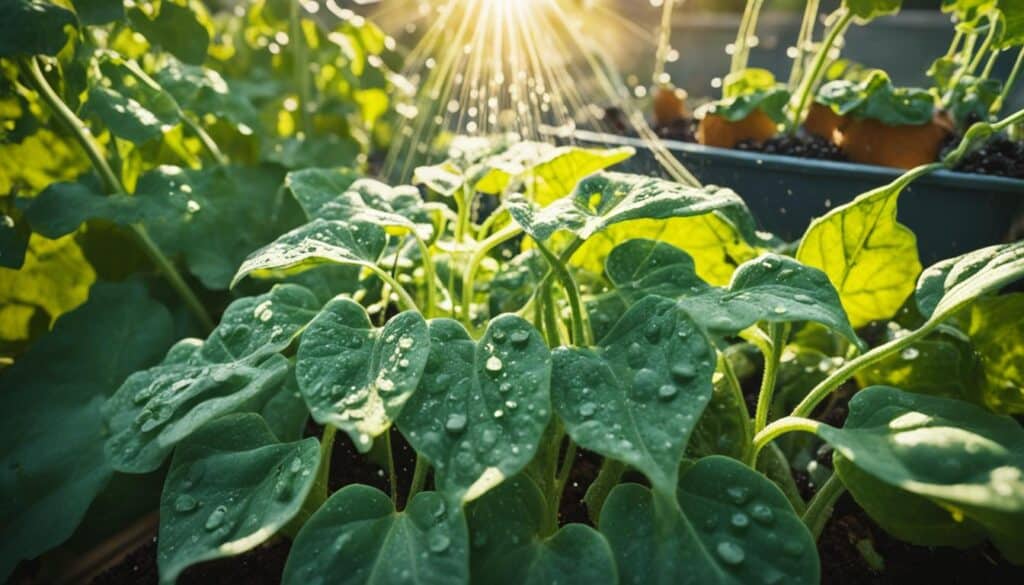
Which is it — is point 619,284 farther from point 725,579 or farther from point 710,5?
point 710,5

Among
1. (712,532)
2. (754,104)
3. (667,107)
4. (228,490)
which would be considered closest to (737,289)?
(712,532)

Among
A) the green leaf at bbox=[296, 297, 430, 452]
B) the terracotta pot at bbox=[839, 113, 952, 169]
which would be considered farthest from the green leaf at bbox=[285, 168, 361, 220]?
the terracotta pot at bbox=[839, 113, 952, 169]

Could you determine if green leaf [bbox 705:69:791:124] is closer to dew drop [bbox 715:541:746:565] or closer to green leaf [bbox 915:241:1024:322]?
green leaf [bbox 915:241:1024:322]

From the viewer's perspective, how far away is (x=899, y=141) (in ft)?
3.98

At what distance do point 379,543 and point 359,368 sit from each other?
0.14m

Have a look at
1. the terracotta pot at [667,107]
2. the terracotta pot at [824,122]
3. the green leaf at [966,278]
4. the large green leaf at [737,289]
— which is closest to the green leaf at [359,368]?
the large green leaf at [737,289]

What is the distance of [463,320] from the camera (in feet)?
2.82

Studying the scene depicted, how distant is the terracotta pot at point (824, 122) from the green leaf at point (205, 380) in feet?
3.49

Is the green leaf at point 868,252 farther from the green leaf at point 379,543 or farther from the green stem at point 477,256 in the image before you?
the green leaf at point 379,543

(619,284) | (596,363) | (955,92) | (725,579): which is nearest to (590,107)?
(955,92)

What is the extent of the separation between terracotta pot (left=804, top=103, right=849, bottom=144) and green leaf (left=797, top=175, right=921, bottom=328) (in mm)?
550

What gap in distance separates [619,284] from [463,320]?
7.8 inches

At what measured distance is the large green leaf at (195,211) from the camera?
37.6 inches

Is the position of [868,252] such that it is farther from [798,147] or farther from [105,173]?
[105,173]
